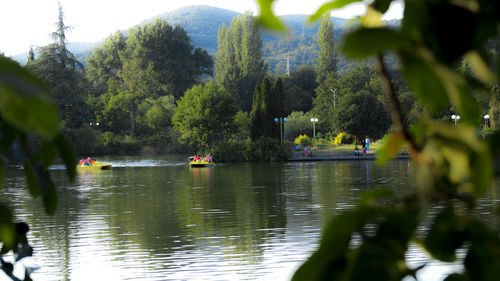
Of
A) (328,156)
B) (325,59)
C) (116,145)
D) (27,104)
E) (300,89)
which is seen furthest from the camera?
(325,59)

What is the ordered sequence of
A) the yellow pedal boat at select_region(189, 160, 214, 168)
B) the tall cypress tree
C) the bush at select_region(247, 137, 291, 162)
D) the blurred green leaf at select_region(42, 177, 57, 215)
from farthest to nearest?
the tall cypress tree
the bush at select_region(247, 137, 291, 162)
the yellow pedal boat at select_region(189, 160, 214, 168)
the blurred green leaf at select_region(42, 177, 57, 215)

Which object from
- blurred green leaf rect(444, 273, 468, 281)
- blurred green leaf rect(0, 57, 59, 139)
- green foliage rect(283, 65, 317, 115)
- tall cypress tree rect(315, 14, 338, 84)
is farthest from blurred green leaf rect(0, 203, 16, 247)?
tall cypress tree rect(315, 14, 338, 84)

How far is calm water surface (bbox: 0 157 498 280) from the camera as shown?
11.1m

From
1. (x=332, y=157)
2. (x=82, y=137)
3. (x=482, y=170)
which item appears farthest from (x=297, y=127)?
(x=482, y=170)

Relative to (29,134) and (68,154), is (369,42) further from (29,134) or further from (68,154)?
(68,154)

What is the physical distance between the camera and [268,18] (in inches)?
18.6

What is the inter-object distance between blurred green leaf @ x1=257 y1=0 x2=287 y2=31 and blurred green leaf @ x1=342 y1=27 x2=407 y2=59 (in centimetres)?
5

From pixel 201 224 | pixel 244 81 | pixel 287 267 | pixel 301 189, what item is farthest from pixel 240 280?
pixel 244 81

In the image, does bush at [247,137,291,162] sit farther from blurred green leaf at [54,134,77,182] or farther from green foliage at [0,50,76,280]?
blurred green leaf at [54,134,77,182]

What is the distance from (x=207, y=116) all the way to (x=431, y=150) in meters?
53.5

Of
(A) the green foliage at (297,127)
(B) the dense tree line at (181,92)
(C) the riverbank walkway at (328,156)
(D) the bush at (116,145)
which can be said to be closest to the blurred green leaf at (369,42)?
(C) the riverbank walkway at (328,156)

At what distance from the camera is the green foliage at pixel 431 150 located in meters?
0.46

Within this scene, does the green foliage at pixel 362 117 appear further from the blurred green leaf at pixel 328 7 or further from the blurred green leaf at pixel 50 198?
the blurred green leaf at pixel 328 7

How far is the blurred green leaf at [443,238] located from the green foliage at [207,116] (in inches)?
2083
